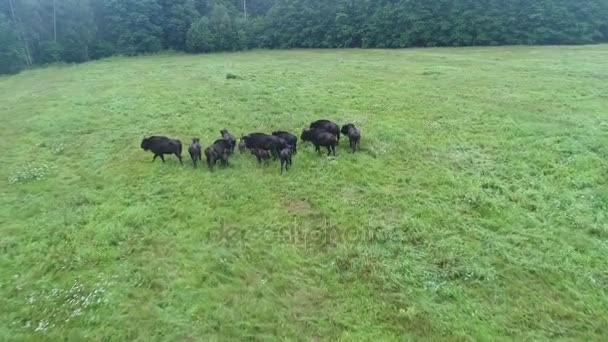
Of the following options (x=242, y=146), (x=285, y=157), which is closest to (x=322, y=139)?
(x=285, y=157)

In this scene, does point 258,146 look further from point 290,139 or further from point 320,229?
point 320,229

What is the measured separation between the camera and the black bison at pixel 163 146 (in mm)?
12570

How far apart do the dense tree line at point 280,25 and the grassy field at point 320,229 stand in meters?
27.7

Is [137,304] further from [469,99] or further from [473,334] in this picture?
[469,99]

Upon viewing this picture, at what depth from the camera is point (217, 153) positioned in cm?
1217

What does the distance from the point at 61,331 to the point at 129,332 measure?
1.07 metres

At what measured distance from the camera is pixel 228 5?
5759 centimetres

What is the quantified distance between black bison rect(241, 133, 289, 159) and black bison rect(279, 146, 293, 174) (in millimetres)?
318

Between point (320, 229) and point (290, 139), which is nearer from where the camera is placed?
point (320, 229)

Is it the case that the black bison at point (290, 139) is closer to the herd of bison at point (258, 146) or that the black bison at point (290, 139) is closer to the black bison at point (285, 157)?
the herd of bison at point (258, 146)

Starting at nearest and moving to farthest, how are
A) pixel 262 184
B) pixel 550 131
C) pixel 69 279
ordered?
pixel 69 279 → pixel 262 184 → pixel 550 131

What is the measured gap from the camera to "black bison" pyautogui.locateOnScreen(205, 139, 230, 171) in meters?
12.1

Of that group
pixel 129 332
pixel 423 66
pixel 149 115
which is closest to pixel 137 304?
pixel 129 332

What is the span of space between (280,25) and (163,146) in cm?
4349
